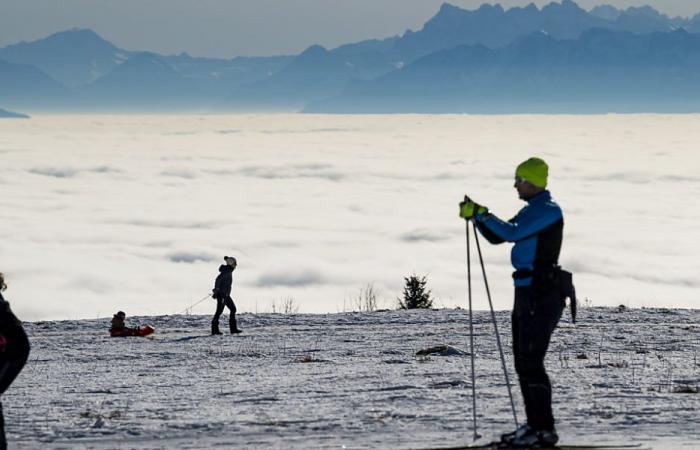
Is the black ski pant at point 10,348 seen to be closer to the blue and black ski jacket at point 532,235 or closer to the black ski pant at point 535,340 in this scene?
the blue and black ski jacket at point 532,235

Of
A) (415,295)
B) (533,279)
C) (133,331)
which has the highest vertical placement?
(415,295)

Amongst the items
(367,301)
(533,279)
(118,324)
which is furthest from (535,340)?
(367,301)

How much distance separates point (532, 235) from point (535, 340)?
750 mm

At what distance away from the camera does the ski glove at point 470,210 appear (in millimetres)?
8133

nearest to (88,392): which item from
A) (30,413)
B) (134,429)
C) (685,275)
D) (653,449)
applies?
Result: (30,413)

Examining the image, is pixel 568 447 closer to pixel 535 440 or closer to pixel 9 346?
pixel 535 440

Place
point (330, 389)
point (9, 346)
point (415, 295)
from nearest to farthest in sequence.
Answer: point (9, 346)
point (330, 389)
point (415, 295)

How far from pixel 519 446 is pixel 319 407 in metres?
2.50

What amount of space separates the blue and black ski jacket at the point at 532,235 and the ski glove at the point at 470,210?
7 cm

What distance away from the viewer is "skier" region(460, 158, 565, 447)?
26.2 feet

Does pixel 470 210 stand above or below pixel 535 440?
above

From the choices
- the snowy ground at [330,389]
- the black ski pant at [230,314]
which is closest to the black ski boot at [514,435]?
the snowy ground at [330,389]

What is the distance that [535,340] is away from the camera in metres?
8.04

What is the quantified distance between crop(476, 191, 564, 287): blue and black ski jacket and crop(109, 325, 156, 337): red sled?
1172cm
